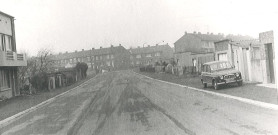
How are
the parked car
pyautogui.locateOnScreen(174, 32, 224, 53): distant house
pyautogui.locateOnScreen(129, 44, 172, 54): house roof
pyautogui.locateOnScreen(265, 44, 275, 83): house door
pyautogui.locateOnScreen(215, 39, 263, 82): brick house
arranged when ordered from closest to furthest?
pyautogui.locateOnScreen(265, 44, 275, 83): house door, the parked car, pyautogui.locateOnScreen(215, 39, 263, 82): brick house, pyautogui.locateOnScreen(174, 32, 224, 53): distant house, pyautogui.locateOnScreen(129, 44, 172, 54): house roof

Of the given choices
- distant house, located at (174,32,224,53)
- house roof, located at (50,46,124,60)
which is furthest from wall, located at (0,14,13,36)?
house roof, located at (50,46,124,60)

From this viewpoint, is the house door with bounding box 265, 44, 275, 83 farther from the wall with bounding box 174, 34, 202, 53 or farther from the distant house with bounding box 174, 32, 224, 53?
the wall with bounding box 174, 34, 202, 53

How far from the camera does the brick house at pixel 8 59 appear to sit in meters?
24.1

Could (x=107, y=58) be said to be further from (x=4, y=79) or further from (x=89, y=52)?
(x=4, y=79)

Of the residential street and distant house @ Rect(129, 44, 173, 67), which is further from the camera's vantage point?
distant house @ Rect(129, 44, 173, 67)

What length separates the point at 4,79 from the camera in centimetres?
2547

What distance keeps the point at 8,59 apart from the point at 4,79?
2307 millimetres

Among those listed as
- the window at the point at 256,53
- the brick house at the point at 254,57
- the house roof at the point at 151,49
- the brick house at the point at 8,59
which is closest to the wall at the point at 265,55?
the brick house at the point at 254,57

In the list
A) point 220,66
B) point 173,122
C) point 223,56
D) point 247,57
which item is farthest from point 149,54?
point 173,122

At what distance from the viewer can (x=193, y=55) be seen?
4375 cm

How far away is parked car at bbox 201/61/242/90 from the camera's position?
17219mm

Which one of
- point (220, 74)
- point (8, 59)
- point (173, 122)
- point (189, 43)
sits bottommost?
point (173, 122)

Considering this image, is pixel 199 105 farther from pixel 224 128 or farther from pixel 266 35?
pixel 266 35

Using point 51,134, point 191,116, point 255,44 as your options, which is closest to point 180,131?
point 191,116
